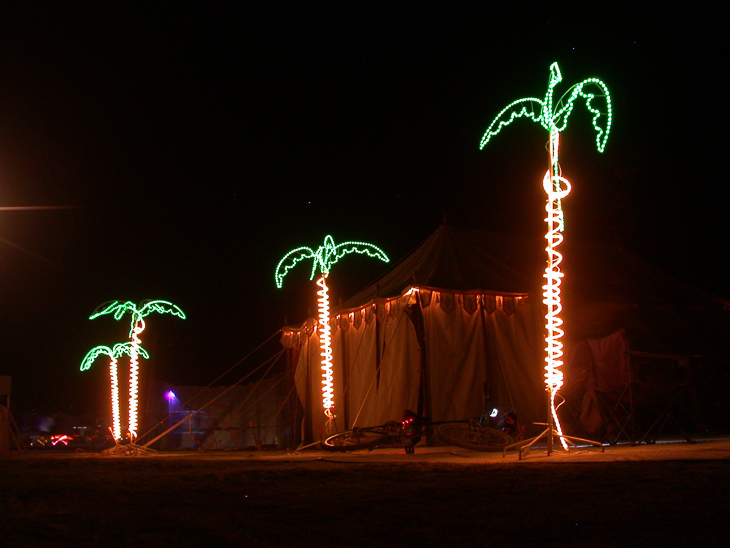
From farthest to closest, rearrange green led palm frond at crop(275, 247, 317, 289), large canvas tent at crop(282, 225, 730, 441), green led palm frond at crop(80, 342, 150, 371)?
green led palm frond at crop(80, 342, 150, 371), green led palm frond at crop(275, 247, 317, 289), large canvas tent at crop(282, 225, 730, 441)

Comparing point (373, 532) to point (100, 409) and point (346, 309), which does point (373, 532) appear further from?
point (100, 409)

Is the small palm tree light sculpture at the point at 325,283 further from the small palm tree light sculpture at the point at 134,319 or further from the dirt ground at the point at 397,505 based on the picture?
the dirt ground at the point at 397,505

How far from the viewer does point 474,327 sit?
43.3 feet

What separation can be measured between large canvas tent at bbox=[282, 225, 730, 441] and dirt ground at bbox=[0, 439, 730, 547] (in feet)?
15.9

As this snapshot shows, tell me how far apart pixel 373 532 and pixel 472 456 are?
18.7 feet

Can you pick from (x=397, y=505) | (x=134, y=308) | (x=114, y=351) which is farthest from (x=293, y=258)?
(x=397, y=505)

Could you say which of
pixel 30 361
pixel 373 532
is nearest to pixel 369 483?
pixel 373 532

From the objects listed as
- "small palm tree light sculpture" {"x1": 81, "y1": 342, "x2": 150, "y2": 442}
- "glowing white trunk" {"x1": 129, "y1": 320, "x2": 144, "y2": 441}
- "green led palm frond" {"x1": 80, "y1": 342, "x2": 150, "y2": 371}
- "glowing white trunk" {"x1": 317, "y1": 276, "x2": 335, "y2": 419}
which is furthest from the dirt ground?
"small palm tree light sculpture" {"x1": 81, "y1": 342, "x2": 150, "y2": 442}

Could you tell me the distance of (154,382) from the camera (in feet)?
66.4

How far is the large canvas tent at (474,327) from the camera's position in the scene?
1288 cm

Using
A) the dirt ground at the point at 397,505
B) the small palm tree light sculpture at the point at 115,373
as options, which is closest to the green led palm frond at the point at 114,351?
the small palm tree light sculpture at the point at 115,373

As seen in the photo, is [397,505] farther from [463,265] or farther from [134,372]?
[134,372]

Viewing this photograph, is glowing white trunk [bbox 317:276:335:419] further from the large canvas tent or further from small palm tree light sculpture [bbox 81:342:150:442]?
small palm tree light sculpture [bbox 81:342:150:442]

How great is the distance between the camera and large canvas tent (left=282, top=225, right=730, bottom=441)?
12.9 metres
